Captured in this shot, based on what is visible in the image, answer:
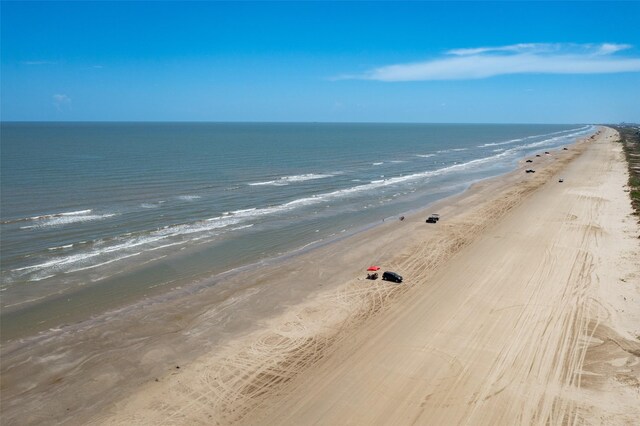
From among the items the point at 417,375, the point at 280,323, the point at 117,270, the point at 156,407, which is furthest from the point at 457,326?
the point at 117,270

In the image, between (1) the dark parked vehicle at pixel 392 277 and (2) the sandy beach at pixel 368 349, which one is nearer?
(2) the sandy beach at pixel 368 349

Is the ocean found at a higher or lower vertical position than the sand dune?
higher

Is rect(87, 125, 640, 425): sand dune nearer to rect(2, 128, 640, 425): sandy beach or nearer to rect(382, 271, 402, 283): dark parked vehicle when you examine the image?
rect(2, 128, 640, 425): sandy beach

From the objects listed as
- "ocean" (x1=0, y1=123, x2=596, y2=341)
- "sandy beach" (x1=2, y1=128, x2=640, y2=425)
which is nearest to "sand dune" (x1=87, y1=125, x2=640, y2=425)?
"sandy beach" (x1=2, y1=128, x2=640, y2=425)

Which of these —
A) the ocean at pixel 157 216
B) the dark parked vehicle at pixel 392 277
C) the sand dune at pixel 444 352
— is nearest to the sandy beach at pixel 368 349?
the sand dune at pixel 444 352

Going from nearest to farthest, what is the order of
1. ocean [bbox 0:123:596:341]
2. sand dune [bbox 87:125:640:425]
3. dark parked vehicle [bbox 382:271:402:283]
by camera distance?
sand dune [bbox 87:125:640:425] < ocean [bbox 0:123:596:341] < dark parked vehicle [bbox 382:271:402:283]

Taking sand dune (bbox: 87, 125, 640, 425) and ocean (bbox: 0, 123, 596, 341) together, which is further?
ocean (bbox: 0, 123, 596, 341)

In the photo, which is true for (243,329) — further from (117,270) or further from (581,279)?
(581,279)

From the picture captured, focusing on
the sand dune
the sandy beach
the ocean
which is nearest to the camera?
the sand dune

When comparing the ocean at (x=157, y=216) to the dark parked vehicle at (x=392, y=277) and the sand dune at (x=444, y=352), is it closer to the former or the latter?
the dark parked vehicle at (x=392, y=277)
